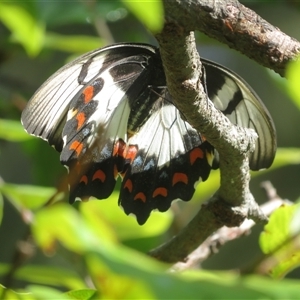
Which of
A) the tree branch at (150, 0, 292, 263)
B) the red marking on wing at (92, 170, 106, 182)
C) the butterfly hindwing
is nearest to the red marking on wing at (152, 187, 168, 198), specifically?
the butterfly hindwing

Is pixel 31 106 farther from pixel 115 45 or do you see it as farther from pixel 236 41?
pixel 236 41

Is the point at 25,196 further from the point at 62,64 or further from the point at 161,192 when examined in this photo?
the point at 62,64

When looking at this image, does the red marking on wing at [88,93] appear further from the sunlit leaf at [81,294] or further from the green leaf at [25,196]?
the sunlit leaf at [81,294]

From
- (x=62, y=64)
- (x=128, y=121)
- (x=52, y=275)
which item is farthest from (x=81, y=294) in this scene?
(x=62, y=64)

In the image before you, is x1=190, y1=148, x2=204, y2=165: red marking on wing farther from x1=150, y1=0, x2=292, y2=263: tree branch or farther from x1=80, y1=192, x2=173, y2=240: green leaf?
x1=150, y1=0, x2=292, y2=263: tree branch

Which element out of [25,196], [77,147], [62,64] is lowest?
[25,196]

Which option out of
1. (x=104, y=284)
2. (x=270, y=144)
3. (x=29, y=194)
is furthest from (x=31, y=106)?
(x=104, y=284)
